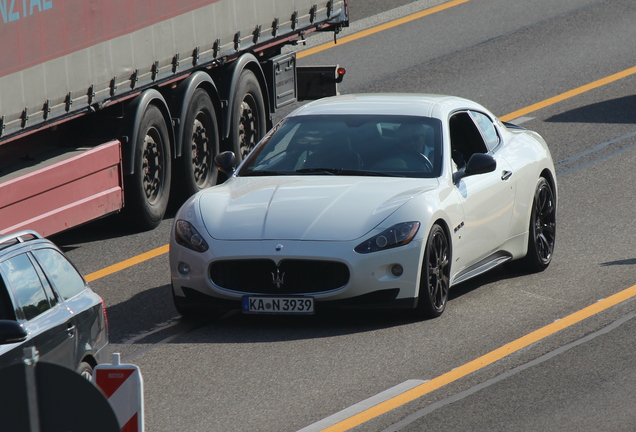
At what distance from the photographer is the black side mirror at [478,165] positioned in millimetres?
10008

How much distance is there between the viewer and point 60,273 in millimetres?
6891

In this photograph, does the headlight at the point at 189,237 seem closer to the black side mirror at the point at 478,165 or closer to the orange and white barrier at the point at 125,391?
the black side mirror at the point at 478,165

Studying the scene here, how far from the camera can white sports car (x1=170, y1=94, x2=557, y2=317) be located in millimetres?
9172

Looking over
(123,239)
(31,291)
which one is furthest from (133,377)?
(123,239)

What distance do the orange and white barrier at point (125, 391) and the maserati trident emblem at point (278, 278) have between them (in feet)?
12.4

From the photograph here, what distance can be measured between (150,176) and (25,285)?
7193 millimetres

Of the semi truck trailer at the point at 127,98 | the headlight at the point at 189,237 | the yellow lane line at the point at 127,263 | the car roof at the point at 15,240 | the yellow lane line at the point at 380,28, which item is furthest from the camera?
the yellow lane line at the point at 380,28

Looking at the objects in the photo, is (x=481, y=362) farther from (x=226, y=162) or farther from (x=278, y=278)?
(x=226, y=162)

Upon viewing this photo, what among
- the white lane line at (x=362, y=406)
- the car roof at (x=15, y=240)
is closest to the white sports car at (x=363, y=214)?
the white lane line at (x=362, y=406)

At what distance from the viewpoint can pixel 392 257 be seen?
9172 millimetres

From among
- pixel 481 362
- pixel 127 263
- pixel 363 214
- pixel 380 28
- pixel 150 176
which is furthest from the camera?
pixel 380 28

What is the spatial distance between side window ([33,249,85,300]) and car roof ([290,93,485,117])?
410 cm

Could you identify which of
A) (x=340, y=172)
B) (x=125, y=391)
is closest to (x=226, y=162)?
(x=340, y=172)

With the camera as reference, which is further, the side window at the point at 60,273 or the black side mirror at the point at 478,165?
the black side mirror at the point at 478,165
